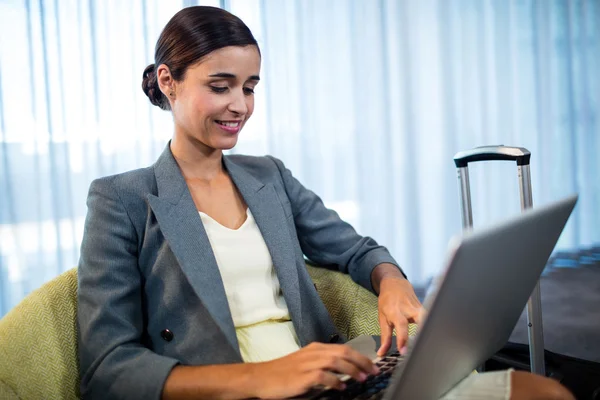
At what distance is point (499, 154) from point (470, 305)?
3.62ft

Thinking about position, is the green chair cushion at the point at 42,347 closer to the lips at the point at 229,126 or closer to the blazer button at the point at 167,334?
the blazer button at the point at 167,334

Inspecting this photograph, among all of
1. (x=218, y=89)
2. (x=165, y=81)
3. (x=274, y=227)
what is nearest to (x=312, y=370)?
(x=274, y=227)

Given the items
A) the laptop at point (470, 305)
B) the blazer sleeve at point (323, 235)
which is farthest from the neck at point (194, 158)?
the laptop at point (470, 305)

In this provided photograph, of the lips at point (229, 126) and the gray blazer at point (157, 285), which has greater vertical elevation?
the lips at point (229, 126)

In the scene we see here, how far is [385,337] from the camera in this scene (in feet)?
4.05

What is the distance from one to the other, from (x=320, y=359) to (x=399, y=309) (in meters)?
0.40

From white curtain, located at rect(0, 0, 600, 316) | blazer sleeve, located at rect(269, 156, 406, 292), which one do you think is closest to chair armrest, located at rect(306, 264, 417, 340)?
blazer sleeve, located at rect(269, 156, 406, 292)

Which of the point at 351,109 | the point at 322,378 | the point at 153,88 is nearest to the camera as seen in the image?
the point at 322,378

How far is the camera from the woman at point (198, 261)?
122 centimetres

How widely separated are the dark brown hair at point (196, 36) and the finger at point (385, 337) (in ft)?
2.19

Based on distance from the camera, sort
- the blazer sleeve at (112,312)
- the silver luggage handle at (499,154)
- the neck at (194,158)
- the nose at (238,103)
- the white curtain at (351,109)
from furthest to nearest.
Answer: the white curtain at (351,109) < the silver luggage handle at (499,154) < the neck at (194,158) < the nose at (238,103) < the blazer sleeve at (112,312)

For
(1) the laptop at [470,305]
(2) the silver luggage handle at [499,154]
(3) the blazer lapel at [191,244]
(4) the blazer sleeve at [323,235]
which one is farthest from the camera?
(2) the silver luggage handle at [499,154]

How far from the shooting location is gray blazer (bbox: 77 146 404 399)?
1.21 meters

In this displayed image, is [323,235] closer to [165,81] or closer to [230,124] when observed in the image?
[230,124]
